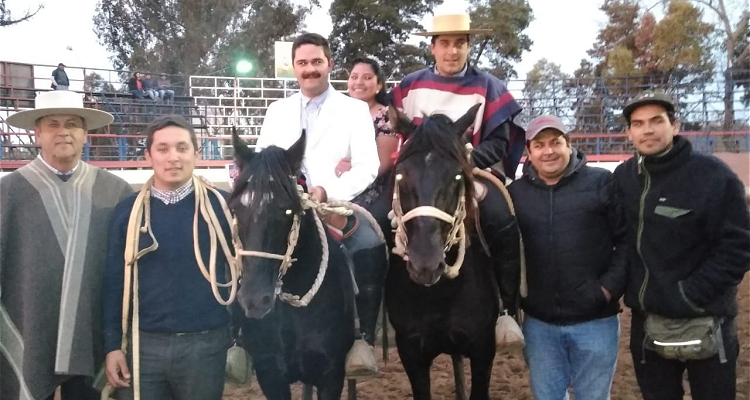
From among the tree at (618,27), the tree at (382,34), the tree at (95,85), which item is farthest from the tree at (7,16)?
the tree at (618,27)

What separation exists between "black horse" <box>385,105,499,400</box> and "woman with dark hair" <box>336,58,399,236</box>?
0.37 meters

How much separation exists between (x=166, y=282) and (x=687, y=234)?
2.61 meters

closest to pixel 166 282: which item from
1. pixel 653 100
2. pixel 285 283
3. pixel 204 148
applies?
pixel 285 283

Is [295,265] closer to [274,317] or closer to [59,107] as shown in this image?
[274,317]

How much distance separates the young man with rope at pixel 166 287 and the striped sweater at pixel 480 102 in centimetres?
170

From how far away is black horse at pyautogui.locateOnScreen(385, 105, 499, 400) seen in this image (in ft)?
9.05

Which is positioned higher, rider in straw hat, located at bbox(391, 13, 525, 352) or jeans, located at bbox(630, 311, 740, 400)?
rider in straw hat, located at bbox(391, 13, 525, 352)

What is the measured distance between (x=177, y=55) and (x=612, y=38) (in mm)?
23559

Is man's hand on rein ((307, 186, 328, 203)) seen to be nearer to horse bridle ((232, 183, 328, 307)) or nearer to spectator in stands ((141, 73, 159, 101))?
horse bridle ((232, 183, 328, 307))

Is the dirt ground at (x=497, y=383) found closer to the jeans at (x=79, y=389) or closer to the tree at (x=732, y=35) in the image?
the jeans at (x=79, y=389)

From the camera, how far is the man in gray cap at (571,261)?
10.7 ft

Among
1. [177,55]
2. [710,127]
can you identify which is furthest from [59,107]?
[177,55]

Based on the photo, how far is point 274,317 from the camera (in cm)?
323

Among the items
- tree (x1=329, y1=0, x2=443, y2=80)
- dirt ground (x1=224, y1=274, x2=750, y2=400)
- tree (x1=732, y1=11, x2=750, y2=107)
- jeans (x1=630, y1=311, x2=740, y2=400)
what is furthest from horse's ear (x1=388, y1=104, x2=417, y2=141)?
tree (x1=329, y1=0, x2=443, y2=80)
